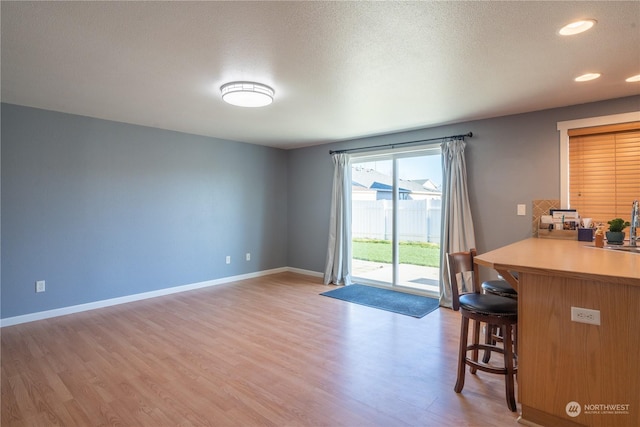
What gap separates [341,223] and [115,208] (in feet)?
10.9

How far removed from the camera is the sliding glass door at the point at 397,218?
4684mm

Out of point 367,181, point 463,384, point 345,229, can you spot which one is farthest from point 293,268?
point 463,384

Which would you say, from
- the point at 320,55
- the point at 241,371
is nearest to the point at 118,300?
the point at 241,371

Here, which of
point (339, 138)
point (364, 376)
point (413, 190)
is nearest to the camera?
point (364, 376)

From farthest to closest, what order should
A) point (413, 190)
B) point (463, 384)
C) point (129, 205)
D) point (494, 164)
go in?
1. point (413, 190)
2. point (129, 205)
3. point (494, 164)
4. point (463, 384)

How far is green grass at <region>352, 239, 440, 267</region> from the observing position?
468 centimetres

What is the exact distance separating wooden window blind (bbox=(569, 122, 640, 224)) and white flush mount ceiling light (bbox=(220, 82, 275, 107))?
330 cm

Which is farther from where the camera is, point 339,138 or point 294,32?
point 339,138

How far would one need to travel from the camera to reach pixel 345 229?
Answer: 5.46m

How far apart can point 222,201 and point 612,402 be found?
5.12m

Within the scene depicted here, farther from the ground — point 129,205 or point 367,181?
point 367,181

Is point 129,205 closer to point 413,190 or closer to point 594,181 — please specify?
point 413,190

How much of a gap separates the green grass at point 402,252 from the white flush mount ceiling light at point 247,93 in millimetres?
3049

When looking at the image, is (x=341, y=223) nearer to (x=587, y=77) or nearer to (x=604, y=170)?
(x=604, y=170)
